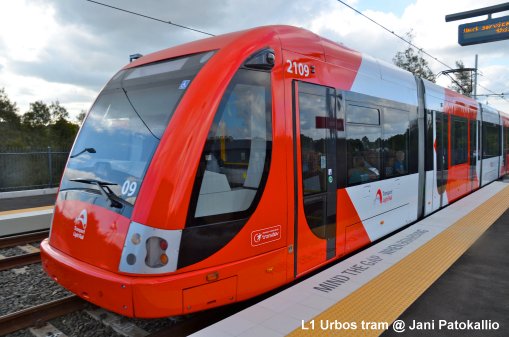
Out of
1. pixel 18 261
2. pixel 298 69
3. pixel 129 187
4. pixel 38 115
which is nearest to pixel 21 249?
pixel 18 261

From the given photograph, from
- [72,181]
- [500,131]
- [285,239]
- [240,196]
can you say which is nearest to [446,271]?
[285,239]

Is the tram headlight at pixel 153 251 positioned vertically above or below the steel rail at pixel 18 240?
above

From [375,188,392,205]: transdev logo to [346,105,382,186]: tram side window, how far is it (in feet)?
0.77

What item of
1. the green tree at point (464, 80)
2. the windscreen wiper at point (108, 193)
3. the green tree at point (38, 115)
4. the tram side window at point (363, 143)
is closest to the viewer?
the windscreen wiper at point (108, 193)

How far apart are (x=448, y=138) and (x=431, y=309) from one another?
256 inches

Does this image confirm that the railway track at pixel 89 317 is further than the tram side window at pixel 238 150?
Yes

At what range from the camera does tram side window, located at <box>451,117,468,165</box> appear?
985 centimetres

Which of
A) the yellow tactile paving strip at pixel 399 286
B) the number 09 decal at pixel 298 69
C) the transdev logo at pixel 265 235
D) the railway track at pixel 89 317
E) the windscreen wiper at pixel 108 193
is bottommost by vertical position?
the railway track at pixel 89 317

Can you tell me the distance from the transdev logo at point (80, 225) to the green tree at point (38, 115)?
80.3ft

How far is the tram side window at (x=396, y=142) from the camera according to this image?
6.40 meters

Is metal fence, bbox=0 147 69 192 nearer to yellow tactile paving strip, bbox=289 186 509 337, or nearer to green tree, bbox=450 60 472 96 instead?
yellow tactile paving strip, bbox=289 186 509 337

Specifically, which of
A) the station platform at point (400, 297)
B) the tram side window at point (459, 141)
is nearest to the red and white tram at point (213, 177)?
the station platform at point (400, 297)

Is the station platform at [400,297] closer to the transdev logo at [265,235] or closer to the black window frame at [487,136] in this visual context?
the transdev logo at [265,235]

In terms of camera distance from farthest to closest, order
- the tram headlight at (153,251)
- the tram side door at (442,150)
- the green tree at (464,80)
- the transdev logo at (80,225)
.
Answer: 1. the green tree at (464,80)
2. the tram side door at (442,150)
3. the transdev logo at (80,225)
4. the tram headlight at (153,251)
